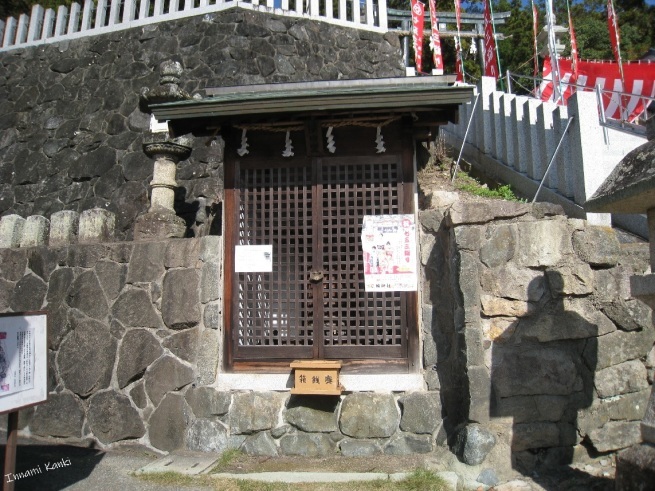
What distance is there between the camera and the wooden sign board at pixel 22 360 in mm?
4023

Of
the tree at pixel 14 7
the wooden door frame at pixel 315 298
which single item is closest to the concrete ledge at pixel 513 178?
the wooden door frame at pixel 315 298

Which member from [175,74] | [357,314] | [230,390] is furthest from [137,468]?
[175,74]

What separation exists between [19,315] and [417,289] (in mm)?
3856

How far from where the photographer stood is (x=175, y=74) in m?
7.23

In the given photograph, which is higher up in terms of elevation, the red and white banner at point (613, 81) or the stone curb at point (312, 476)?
the red and white banner at point (613, 81)

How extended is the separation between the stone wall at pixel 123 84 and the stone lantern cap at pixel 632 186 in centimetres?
765

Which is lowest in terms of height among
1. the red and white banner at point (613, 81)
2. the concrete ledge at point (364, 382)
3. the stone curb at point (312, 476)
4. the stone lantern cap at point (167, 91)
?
the stone curb at point (312, 476)

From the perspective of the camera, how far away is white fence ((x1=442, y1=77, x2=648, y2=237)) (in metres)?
6.90

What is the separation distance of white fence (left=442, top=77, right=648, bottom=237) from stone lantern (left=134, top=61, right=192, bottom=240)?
206 inches

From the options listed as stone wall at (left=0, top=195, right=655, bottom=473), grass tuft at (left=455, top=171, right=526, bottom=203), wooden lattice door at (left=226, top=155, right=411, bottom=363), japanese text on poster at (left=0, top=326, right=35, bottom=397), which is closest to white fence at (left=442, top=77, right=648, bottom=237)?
grass tuft at (left=455, top=171, right=526, bottom=203)

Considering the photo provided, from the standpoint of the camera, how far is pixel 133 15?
13.0 meters

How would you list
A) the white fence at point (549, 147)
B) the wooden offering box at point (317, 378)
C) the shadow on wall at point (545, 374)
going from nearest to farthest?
the shadow on wall at point (545, 374) → the wooden offering box at point (317, 378) → the white fence at point (549, 147)

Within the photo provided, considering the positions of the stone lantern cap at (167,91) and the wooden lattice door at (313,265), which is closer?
the wooden lattice door at (313,265)

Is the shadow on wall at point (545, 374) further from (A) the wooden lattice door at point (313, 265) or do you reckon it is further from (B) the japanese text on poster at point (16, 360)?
(B) the japanese text on poster at point (16, 360)
